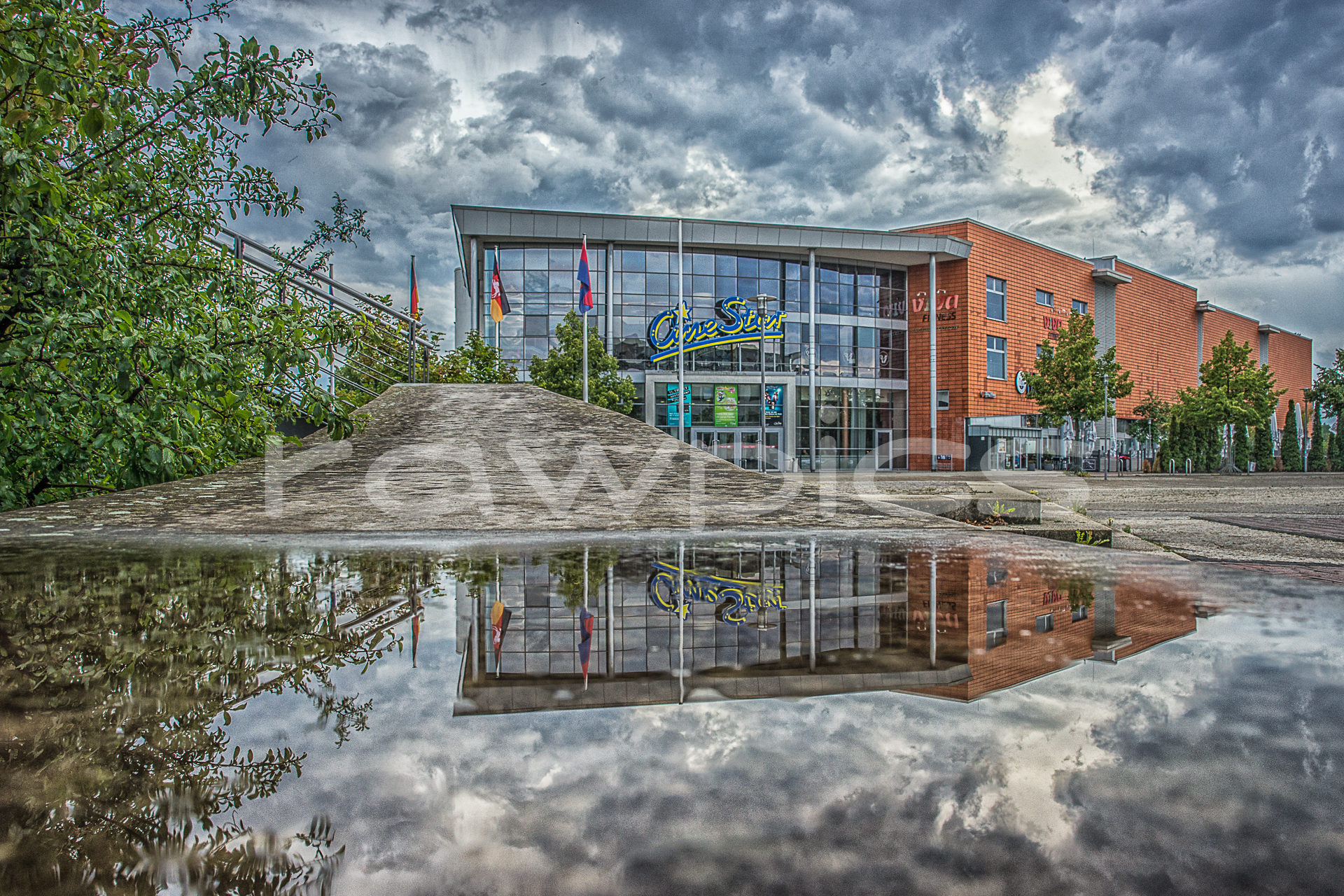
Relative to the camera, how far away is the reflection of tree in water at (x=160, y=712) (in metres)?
1.18

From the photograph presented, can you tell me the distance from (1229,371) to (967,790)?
55.3 meters

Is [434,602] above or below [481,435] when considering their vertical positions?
below

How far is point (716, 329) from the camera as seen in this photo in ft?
116

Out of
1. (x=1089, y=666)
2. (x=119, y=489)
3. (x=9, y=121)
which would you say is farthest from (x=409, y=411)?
(x=1089, y=666)

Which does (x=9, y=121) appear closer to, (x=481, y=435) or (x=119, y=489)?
(x=119, y=489)

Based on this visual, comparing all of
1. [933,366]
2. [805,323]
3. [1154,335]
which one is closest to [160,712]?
[805,323]

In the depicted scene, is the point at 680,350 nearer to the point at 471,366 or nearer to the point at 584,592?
the point at 471,366

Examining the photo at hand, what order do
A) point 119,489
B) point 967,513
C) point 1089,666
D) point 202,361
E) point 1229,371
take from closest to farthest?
point 1089,666
point 202,361
point 119,489
point 967,513
point 1229,371

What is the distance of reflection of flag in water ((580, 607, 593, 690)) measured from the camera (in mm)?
2279

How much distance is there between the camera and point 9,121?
4551mm

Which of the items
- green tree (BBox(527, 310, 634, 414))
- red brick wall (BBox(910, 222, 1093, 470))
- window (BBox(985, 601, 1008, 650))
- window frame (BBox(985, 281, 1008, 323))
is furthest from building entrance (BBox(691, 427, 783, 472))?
window (BBox(985, 601, 1008, 650))

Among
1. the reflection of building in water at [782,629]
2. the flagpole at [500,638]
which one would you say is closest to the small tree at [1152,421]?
the reflection of building in water at [782,629]

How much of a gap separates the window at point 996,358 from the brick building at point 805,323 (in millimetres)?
108

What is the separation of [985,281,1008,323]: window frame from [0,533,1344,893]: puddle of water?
43217mm
